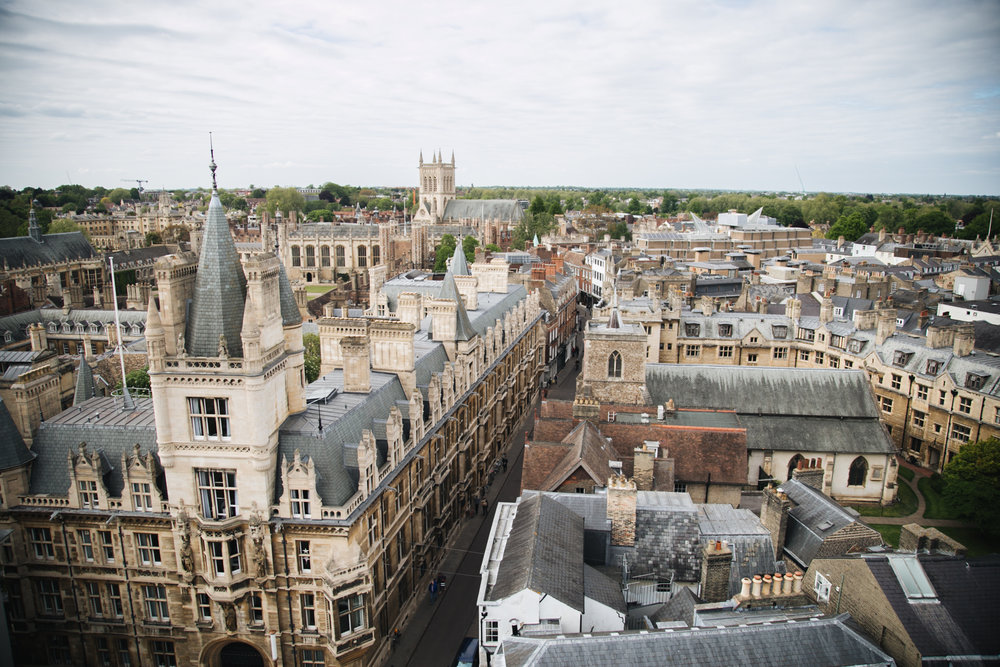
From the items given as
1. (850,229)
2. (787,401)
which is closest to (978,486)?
(787,401)

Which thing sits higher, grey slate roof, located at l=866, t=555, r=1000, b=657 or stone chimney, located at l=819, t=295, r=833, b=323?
stone chimney, located at l=819, t=295, r=833, b=323

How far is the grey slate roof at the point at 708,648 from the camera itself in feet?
62.4

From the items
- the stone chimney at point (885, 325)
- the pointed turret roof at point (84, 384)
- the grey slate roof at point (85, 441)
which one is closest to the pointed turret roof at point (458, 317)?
the grey slate roof at point (85, 441)

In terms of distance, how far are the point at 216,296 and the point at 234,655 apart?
50.1 ft

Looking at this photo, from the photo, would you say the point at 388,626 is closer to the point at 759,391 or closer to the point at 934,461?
the point at 759,391

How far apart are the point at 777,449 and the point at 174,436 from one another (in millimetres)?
36705

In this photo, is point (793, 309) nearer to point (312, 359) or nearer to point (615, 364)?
point (615, 364)

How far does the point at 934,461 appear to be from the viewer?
4978 cm

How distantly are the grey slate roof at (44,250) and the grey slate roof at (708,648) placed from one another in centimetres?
9882

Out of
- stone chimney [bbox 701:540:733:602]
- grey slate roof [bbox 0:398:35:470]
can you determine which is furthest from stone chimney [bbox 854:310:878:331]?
grey slate roof [bbox 0:398:35:470]

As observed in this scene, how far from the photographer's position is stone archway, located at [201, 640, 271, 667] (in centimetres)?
2786

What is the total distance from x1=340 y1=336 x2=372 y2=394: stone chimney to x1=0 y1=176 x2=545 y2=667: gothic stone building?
1.82 metres

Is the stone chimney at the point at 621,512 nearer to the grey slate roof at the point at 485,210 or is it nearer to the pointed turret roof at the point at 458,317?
the pointed turret roof at the point at 458,317

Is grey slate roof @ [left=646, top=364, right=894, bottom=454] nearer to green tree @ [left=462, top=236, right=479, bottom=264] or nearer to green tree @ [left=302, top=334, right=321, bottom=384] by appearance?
green tree @ [left=302, top=334, right=321, bottom=384]
